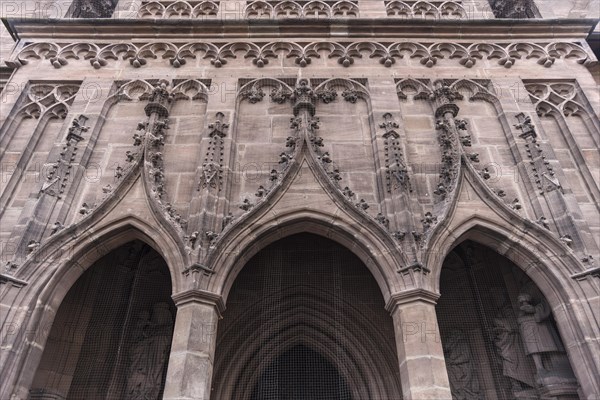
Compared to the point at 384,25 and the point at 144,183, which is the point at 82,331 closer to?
the point at 144,183

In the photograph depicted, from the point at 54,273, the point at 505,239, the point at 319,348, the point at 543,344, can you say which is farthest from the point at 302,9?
the point at 543,344

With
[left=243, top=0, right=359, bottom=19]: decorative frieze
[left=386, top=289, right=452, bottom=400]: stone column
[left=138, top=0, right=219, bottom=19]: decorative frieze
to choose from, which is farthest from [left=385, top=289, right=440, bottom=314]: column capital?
[left=138, top=0, right=219, bottom=19]: decorative frieze

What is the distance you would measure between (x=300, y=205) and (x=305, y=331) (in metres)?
2.34

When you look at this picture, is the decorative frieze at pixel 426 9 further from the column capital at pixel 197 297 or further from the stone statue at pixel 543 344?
the column capital at pixel 197 297

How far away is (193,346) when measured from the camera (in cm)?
515

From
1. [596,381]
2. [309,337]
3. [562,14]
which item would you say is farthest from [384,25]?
[596,381]

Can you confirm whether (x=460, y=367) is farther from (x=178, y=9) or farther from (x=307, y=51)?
(x=178, y=9)

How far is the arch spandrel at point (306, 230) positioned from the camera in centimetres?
577

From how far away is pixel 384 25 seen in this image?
340 inches

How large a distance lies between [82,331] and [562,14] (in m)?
11.3

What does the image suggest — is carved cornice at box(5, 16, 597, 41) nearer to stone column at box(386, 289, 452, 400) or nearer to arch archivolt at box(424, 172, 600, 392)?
arch archivolt at box(424, 172, 600, 392)

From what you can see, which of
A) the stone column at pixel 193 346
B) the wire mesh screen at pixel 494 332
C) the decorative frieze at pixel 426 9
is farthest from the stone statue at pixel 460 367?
the decorative frieze at pixel 426 9

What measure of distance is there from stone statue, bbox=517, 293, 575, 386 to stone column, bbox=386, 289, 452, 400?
180 centimetres

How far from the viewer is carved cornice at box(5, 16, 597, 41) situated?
8.54 metres
